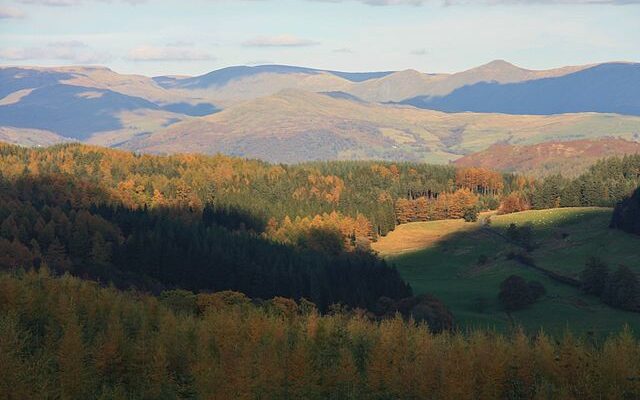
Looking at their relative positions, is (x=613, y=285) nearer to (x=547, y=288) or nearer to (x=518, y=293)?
(x=547, y=288)

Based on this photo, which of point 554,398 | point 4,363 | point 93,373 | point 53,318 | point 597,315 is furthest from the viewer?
point 597,315

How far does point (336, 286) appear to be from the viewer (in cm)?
16888

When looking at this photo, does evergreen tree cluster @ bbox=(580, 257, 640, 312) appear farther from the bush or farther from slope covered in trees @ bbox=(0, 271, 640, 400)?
slope covered in trees @ bbox=(0, 271, 640, 400)

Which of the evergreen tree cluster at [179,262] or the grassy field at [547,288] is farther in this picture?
the evergreen tree cluster at [179,262]

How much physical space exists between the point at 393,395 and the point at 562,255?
11601cm

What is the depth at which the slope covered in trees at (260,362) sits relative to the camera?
250 ft

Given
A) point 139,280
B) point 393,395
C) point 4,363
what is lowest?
point 139,280

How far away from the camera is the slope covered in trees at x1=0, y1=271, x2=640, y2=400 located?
7612 centimetres

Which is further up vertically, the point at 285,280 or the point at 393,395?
the point at 393,395

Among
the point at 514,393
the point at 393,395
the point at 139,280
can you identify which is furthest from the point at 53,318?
the point at 139,280

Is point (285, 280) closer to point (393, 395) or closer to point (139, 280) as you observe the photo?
point (139, 280)

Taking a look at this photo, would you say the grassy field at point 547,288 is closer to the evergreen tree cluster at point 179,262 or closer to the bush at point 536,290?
the bush at point 536,290

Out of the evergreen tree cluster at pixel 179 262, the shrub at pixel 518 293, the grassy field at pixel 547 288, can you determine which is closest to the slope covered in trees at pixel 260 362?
the grassy field at pixel 547 288

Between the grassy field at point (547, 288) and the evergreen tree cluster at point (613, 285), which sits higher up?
the evergreen tree cluster at point (613, 285)
